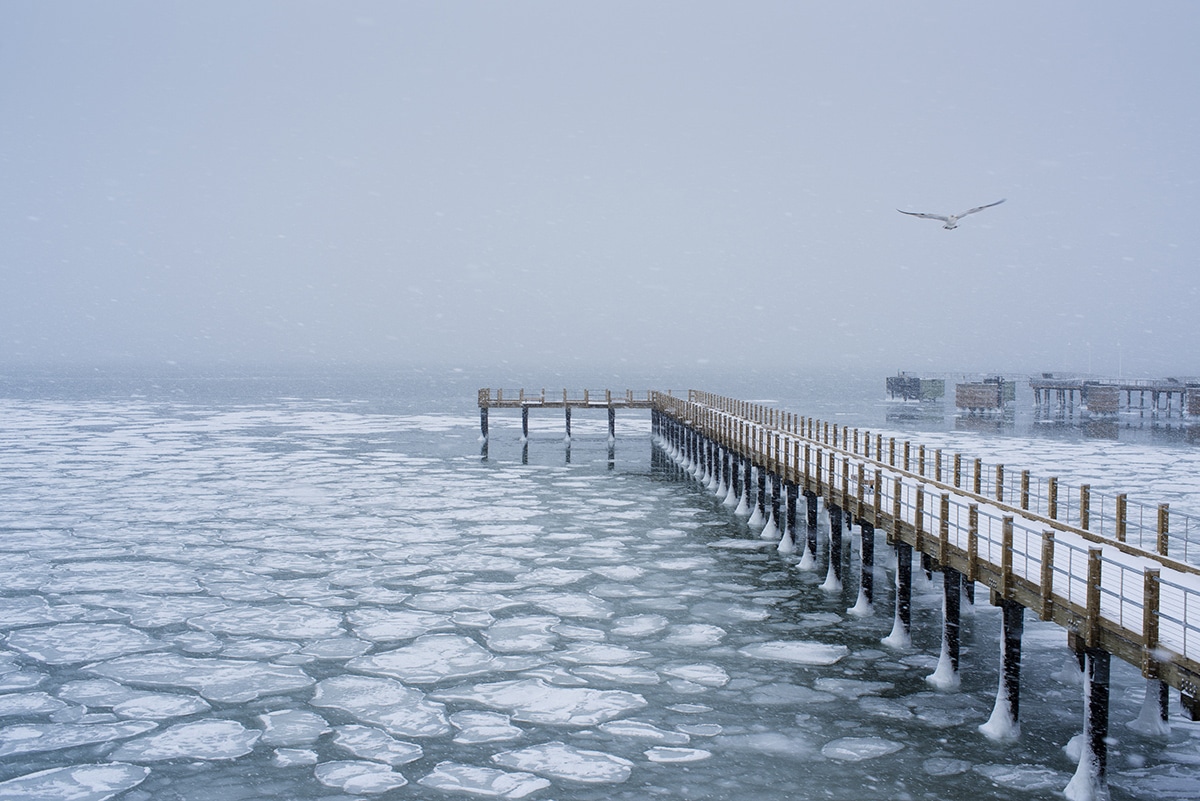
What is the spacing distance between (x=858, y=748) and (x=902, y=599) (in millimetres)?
5659

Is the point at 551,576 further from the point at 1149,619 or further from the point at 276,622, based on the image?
the point at 1149,619

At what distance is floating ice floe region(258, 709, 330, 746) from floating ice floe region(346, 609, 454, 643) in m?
3.66

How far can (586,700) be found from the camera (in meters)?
15.4

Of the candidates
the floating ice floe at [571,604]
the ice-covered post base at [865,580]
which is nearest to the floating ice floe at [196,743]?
the floating ice floe at [571,604]

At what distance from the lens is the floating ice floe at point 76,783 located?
1202cm

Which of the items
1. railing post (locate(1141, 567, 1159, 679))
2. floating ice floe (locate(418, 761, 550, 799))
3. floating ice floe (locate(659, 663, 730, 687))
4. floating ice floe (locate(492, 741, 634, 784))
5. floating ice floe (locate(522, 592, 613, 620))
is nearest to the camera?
railing post (locate(1141, 567, 1159, 679))

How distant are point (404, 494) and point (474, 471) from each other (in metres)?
8.22

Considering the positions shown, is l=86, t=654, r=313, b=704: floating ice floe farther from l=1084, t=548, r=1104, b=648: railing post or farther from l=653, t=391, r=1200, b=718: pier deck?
l=1084, t=548, r=1104, b=648: railing post

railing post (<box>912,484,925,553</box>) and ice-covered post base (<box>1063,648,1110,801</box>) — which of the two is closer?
ice-covered post base (<box>1063,648,1110,801</box>)

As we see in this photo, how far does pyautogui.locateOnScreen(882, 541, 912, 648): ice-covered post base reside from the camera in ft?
60.4

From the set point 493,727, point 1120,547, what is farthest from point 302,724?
point 1120,547

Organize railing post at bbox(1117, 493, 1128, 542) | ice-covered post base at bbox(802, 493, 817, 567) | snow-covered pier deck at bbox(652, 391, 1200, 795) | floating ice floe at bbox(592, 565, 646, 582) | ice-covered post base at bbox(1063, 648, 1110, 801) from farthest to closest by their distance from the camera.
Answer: ice-covered post base at bbox(802, 493, 817, 567) → floating ice floe at bbox(592, 565, 646, 582) → railing post at bbox(1117, 493, 1128, 542) → ice-covered post base at bbox(1063, 648, 1110, 801) → snow-covered pier deck at bbox(652, 391, 1200, 795)

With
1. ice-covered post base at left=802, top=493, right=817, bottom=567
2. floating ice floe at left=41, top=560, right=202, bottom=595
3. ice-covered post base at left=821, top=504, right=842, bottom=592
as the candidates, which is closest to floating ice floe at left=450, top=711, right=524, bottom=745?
floating ice floe at left=41, top=560, right=202, bottom=595

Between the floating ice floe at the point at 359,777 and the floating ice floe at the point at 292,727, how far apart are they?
101 centimetres
